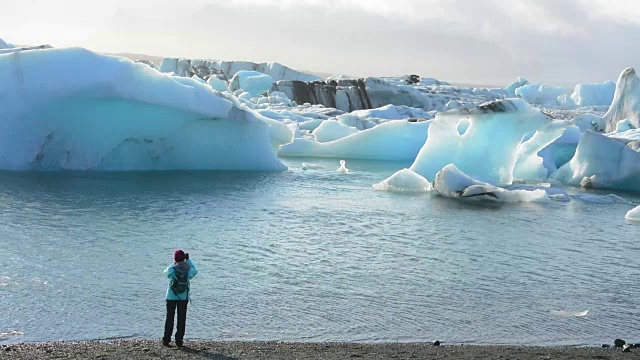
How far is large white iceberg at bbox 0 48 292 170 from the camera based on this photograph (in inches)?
556

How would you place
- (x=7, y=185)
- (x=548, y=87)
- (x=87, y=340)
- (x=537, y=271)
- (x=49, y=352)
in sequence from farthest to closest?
(x=548, y=87) → (x=7, y=185) → (x=537, y=271) → (x=87, y=340) → (x=49, y=352)

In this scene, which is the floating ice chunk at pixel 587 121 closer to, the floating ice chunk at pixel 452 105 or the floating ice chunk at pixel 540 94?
the floating ice chunk at pixel 452 105

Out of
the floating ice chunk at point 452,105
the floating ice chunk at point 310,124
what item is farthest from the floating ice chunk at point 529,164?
the floating ice chunk at point 452,105

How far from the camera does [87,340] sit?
5.26 m

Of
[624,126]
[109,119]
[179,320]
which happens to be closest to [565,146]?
[624,126]

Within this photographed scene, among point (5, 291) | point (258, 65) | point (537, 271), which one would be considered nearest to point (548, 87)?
point (258, 65)

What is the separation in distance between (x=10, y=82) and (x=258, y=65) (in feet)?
111

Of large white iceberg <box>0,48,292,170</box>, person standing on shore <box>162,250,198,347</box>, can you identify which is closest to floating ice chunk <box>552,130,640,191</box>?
large white iceberg <box>0,48,292,170</box>

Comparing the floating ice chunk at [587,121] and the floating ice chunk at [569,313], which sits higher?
the floating ice chunk at [587,121]

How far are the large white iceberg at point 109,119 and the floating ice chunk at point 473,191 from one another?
445 cm

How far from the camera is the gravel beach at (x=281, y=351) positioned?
480 cm

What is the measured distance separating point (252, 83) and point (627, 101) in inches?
702

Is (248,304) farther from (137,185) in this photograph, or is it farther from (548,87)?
(548,87)

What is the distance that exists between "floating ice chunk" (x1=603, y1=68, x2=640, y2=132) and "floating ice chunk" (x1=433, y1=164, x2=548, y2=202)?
416 inches
